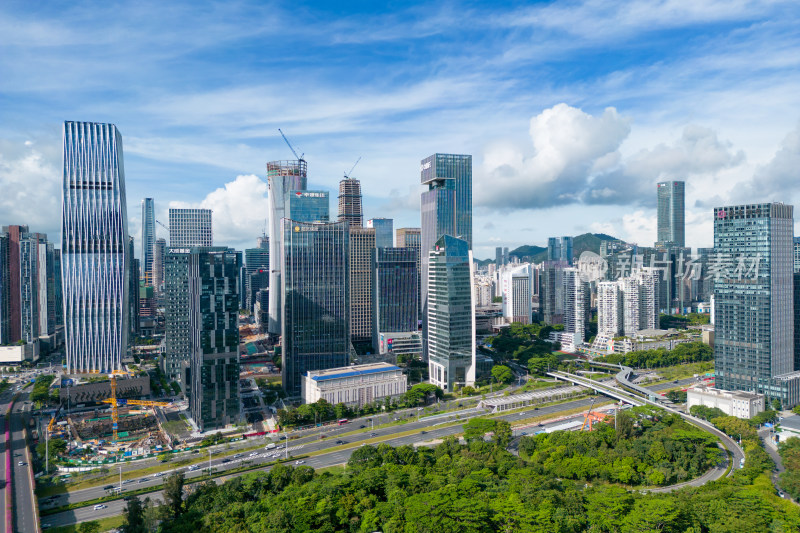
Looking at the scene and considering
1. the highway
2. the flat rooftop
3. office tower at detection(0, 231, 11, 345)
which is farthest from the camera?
office tower at detection(0, 231, 11, 345)

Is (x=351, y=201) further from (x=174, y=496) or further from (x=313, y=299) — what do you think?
(x=174, y=496)

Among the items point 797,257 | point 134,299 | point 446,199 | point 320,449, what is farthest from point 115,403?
point 797,257

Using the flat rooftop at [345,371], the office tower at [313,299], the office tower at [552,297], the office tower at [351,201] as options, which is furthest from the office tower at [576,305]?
the office tower at [313,299]

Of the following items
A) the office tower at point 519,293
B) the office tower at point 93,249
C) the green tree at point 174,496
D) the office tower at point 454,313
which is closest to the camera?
the green tree at point 174,496

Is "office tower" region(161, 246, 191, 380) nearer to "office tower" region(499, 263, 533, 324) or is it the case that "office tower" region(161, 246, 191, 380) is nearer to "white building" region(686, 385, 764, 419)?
"white building" region(686, 385, 764, 419)

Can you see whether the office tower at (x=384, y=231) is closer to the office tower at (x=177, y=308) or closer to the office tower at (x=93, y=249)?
the office tower at (x=177, y=308)

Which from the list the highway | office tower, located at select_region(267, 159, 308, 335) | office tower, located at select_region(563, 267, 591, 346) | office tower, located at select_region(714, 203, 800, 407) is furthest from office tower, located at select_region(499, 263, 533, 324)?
office tower, located at select_region(714, 203, 800, 407)
